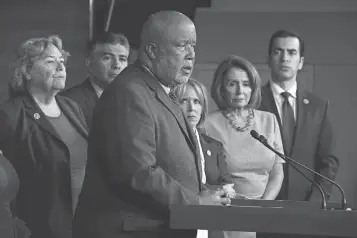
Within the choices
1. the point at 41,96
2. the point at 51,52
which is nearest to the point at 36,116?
the point at 41,96

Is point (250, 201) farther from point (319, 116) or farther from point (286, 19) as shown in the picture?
point (286, 19)

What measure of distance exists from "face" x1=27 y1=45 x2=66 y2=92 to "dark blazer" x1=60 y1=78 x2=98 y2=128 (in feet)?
0.73

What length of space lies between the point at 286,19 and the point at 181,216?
4505mm

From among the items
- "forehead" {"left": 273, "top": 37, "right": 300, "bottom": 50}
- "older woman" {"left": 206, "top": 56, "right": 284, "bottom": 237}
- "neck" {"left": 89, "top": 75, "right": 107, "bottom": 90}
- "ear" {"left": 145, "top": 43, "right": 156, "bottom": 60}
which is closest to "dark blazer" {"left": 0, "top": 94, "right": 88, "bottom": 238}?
"neck" {"left": 89, "top": 75, "right": 107, "bottom": 90}

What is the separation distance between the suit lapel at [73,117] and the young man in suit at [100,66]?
0.62 ft

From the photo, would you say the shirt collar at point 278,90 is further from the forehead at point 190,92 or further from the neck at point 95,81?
the neck at point 95,81

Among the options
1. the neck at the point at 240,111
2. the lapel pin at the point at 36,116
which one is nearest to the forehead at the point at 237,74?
the neck at the point at 240,111

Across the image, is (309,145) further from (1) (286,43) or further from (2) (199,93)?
(2) (199,93)

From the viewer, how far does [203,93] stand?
13.0 feet

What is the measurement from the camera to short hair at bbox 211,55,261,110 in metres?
4.08

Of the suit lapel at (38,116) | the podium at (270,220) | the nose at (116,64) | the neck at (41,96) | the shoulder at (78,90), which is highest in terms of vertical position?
the nose at (116,64)

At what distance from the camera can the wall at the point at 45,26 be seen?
4.82 meters

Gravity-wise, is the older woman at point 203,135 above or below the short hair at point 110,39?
below

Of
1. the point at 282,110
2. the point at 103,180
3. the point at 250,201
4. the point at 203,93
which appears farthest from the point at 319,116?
the point at 103,180
